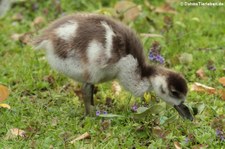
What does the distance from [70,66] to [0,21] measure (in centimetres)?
255

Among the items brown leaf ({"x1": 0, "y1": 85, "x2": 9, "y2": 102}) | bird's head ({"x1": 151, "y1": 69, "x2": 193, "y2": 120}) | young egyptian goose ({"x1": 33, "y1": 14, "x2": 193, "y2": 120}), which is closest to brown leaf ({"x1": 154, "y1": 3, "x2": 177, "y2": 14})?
young egyptian goose ({"x1": 33, "y1": 14, "x2": 193, "y2": 120})

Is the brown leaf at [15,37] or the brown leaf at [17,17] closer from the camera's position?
the brown leaf at [15,37]

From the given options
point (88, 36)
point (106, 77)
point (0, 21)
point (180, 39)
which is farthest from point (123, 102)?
point (0, 21)

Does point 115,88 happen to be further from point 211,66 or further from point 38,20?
point 38,20

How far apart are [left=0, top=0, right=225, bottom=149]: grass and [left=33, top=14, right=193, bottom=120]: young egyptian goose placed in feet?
0.71

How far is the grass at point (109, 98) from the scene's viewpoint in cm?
409

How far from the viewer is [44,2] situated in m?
7.04

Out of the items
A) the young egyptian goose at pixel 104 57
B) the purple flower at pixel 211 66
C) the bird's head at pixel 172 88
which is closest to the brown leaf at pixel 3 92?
the young egyptian goose at pixel 104 57

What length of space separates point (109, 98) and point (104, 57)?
0.59 m

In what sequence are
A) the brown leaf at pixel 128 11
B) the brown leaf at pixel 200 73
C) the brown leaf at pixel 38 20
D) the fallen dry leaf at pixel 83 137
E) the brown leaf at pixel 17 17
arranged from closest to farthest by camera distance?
1. the fallen dry leaf at pixel 83 137
2. the brown leaf at pixel 200 73
3. the brown leaf at pixel 128 11
4. the brown leaf at pixel 38 20
5. the brown leaf at pixel 17 17

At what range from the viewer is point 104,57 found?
423 centimetres

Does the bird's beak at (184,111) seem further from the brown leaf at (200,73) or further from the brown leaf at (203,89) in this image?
the brown leaf at (200,73)

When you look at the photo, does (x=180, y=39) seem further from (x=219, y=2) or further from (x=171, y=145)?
(x=171, y=145)

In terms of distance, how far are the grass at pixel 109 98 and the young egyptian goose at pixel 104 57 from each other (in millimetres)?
216
